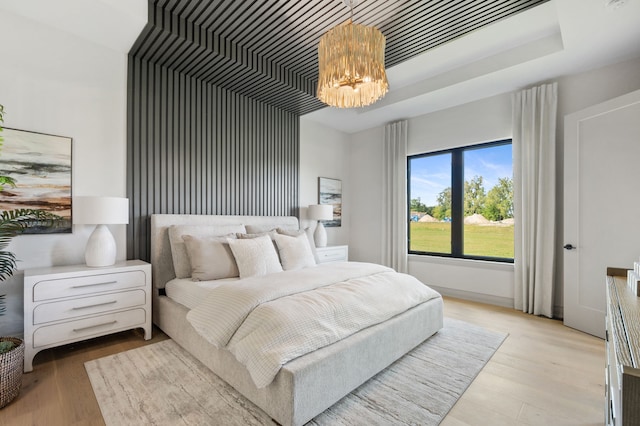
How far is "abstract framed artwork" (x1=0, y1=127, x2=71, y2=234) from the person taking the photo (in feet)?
7.80

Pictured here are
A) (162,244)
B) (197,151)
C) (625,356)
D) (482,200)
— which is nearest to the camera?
(625,356)

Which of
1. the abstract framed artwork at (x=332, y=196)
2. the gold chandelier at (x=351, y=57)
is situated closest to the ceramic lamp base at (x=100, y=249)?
the gold chandelier at (x=351, y=57)

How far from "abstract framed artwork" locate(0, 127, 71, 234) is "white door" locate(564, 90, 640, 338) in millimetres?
4920

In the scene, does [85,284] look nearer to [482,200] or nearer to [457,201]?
[457,201]

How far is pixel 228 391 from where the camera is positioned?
1893 mm

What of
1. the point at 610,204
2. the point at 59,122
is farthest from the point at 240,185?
the point at 610,204

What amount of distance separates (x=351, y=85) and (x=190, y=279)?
2252 millimetres

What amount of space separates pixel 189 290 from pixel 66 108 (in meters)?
1.97

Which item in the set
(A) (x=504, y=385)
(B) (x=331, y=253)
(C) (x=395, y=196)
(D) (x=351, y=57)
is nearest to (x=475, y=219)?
(C) (x=395, y=196)

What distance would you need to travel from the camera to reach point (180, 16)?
2598 mm

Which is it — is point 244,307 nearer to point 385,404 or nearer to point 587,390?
point 385,404

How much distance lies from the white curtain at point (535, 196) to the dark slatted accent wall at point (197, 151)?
3.09 meters

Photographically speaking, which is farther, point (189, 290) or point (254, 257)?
point (254, 257)

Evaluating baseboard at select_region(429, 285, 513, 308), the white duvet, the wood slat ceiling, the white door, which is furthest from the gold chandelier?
baseboard at select_region(429, 285, 513, 308)
